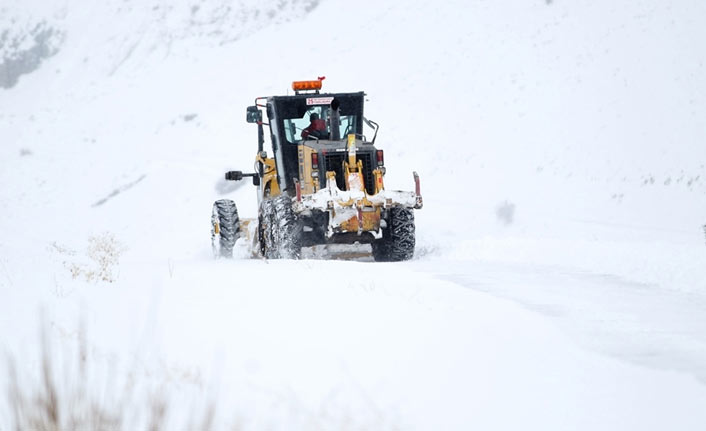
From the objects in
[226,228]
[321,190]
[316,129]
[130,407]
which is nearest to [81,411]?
[130,407]

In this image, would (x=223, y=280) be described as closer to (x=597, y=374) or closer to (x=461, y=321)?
(x=461, y=321)

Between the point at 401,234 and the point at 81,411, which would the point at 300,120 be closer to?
the point at 401,234

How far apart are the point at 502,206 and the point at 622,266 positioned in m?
12.0

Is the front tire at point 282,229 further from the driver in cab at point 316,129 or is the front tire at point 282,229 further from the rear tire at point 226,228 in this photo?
the rear tire at point 226,228

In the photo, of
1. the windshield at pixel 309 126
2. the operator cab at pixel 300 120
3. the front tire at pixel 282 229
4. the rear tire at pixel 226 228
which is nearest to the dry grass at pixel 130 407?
the front tire at pixel 282 229

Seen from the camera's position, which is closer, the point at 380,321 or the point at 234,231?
the point at 380,321

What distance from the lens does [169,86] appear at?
136 ft

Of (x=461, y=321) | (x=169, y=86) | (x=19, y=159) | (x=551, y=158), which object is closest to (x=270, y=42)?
(x=169, y=86)

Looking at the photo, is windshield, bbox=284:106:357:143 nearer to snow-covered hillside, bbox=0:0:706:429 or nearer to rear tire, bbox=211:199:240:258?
rear tire, bbox=211:199:240:258

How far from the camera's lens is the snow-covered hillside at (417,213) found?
3572mm

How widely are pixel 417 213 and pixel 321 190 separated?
384 inches

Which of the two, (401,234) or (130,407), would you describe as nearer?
(130,407)

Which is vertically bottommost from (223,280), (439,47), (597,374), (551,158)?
(597,374)

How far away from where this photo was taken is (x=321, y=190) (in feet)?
36.6
